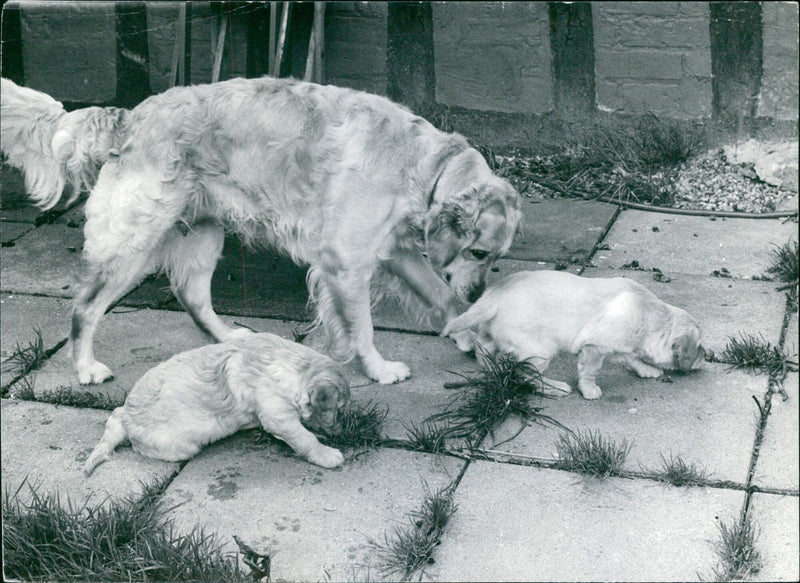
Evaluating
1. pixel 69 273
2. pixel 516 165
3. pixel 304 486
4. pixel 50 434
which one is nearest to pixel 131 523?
pixel 304 486

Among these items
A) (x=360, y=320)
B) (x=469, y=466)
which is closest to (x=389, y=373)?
(x=360, y=320)

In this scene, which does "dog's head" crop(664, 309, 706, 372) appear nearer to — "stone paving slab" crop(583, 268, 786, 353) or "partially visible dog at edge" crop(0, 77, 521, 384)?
"stone paving slab" crop(583, 268, 786, 353)

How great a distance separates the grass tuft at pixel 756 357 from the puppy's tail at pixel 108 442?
9.89 feet

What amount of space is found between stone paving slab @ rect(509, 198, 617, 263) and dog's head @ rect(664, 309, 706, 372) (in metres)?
1.62

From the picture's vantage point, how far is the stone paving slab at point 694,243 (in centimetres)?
636

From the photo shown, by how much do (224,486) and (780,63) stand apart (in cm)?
560

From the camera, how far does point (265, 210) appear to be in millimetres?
5184

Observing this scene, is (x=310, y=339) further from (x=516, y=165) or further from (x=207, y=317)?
(x=516, y=165)

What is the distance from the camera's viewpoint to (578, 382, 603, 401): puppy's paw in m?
4.79

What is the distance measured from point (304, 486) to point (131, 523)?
0.74 metres

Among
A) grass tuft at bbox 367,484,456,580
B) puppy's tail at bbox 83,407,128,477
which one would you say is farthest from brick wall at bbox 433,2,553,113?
grass tuft at bbox 367,484,456,580

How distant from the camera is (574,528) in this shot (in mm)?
3789

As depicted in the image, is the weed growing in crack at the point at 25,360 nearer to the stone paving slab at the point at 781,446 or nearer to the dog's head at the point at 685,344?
the dog's head at the point at 685,344

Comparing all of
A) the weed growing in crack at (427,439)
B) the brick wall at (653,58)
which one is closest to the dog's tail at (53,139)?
the weed growing in crack at (427,439)
